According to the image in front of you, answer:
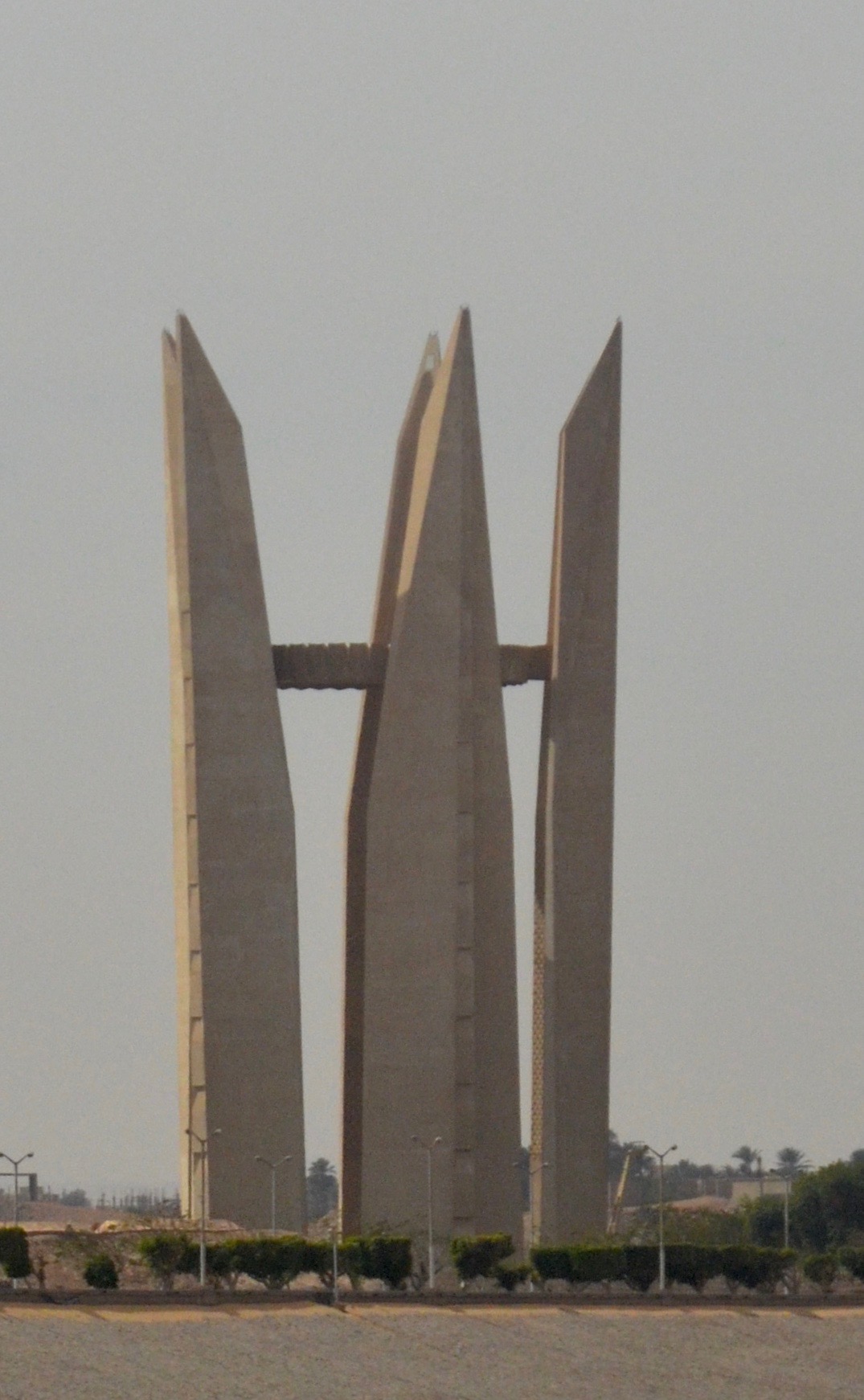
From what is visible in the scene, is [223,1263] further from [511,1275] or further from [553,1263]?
[553,1263]

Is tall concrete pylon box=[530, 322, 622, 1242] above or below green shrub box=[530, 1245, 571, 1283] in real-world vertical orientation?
above

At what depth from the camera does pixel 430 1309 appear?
3969cm

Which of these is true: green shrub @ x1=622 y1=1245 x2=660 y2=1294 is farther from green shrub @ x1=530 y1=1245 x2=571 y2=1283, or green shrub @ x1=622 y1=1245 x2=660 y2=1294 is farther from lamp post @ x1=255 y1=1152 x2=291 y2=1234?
lamp post @ x1=255 y1=1152 x2=291 y2=1234

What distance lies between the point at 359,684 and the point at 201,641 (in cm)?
274

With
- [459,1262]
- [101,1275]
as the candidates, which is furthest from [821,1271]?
[101,1275]

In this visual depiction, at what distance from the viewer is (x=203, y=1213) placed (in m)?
42.6

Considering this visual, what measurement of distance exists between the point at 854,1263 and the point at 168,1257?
43.2 ft

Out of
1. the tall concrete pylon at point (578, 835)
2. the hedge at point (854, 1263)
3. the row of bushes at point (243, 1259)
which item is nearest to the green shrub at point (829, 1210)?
the hedge at point (854, 1263)

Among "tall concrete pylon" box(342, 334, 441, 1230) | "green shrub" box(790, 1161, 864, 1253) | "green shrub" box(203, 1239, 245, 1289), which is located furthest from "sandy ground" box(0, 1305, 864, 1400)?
"green shrub" box(790, 1161, 864, 1253)

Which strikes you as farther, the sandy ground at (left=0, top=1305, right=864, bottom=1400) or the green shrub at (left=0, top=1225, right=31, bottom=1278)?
the green shrub at (left=0, top=1225, right=31, bottom=1278)

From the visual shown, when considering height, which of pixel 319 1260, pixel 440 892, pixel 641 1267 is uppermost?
pixel 440 892

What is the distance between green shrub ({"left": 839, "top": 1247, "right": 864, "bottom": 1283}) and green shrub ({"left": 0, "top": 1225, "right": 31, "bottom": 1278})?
15.1 m

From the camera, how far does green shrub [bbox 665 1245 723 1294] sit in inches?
1754

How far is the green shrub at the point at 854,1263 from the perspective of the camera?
48.7 metres
